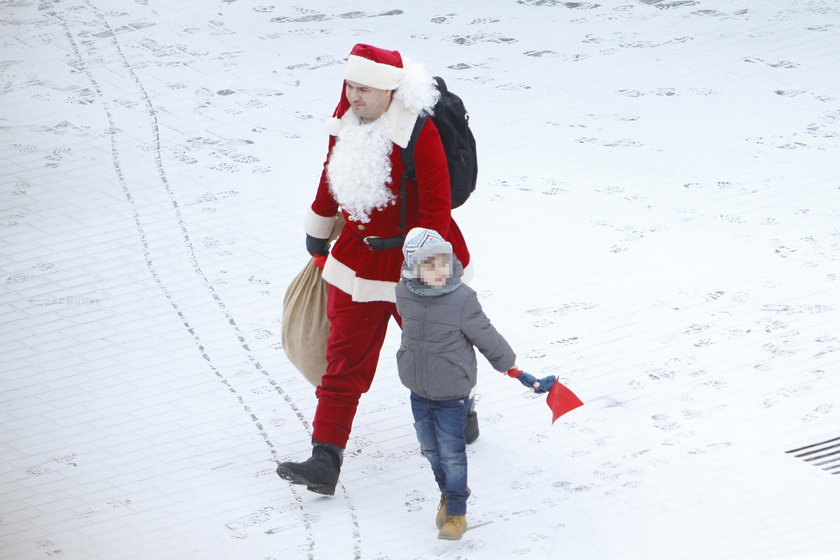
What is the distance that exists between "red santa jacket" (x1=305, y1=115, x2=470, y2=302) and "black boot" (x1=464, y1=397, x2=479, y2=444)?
2.00 feet

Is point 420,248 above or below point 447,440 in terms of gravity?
above

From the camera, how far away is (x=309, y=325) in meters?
5.00

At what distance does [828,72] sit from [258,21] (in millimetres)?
4014

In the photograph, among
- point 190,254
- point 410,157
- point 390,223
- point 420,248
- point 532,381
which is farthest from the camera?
point 190,254

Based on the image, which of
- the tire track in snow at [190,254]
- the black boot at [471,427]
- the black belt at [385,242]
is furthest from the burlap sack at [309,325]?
the black boot at [471,427]

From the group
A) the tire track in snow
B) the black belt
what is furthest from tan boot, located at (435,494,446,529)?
the black belt

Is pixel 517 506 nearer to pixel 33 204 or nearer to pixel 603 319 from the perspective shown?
pixel 603 319

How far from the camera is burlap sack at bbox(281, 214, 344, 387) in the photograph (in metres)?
4.98

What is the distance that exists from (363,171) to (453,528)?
1235mm

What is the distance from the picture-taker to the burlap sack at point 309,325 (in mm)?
4984

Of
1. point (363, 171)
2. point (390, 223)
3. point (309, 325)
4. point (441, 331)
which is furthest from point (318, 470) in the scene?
point (363, 171)

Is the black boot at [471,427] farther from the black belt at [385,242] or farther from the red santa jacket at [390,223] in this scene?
the black belt at [385,242]

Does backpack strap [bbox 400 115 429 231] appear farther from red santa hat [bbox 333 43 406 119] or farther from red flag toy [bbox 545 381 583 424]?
red flag toy [bbox 545 381 583 424]

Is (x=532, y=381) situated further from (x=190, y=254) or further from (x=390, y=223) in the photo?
(x=190, y=254)
